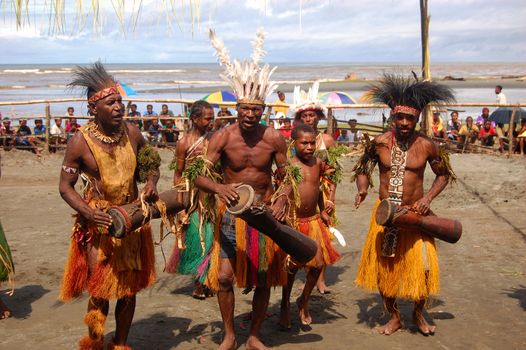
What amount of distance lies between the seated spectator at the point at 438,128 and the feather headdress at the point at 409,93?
33.1ft

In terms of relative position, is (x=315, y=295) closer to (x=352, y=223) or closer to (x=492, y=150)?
(x=352, y=223)

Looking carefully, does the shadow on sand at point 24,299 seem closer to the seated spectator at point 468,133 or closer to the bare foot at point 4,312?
the bare foot at point 4,312

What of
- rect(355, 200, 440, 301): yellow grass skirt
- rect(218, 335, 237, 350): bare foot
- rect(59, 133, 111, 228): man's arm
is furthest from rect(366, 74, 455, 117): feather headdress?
rect(59, 133, 111, 228): man's arm

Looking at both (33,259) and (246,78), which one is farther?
(33,259)

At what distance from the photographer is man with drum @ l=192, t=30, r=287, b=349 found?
15.6ft

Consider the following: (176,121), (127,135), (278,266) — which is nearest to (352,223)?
(278,266)

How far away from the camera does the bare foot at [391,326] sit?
5250 mm

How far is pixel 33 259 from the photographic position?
7.22 meters

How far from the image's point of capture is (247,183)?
15.8 feet

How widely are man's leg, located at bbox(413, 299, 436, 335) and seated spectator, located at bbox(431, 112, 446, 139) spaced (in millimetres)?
10439

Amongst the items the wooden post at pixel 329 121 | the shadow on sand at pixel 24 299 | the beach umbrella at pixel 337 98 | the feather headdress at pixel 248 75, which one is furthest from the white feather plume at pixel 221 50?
the beach umbrella at pixel 337 98

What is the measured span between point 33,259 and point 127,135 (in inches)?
124

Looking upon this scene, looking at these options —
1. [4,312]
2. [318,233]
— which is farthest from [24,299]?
[318,233]

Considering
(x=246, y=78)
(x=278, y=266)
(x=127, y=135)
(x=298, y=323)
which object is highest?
(x=246, y=78)
